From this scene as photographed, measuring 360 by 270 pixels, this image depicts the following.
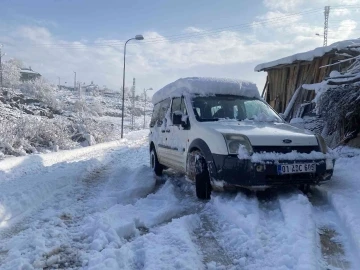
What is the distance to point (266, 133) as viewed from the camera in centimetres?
441

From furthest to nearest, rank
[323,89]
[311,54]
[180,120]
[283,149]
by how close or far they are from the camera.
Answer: [311,54] < [323,89] < [180,120] < [283,149]

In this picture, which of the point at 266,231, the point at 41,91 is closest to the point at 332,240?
the point at 266,231

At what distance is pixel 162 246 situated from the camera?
299cm

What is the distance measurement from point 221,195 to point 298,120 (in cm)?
562

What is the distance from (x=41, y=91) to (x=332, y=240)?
4604 centimetres

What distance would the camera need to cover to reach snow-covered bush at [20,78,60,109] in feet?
138

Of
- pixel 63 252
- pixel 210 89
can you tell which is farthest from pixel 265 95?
pixel 63 252

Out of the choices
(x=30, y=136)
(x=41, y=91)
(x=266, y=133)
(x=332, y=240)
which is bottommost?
(x=30, y=136)

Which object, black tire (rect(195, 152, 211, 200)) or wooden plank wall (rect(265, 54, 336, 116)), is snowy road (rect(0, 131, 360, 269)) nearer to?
black tire (rect(195, 152, 211, 200))

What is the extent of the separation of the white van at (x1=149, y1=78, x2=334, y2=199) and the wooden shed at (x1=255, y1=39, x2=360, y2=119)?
4834 millimetres

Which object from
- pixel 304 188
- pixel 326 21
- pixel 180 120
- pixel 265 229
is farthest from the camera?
pixel 326 21

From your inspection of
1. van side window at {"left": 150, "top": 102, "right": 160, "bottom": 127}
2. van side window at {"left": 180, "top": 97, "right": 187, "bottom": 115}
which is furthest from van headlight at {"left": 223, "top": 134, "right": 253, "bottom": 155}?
van side window at {"left": 150, "top": 102, "right": 160, "bottom": 127}

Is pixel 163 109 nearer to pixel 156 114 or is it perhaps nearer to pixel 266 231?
pixel 156 114

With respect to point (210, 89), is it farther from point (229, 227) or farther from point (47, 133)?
point (47, 133)
